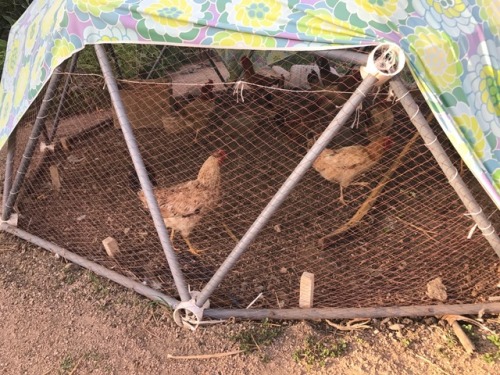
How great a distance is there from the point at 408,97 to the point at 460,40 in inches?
17.2

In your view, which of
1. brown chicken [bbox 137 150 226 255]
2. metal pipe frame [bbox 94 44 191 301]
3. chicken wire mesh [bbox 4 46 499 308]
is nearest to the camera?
metal pipe frame [bbox 94 44 191 301]

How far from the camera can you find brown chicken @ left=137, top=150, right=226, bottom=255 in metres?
2.98

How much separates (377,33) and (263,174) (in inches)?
82.8

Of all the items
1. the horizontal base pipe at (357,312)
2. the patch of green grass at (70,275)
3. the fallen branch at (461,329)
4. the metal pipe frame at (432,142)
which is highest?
the metal pipe frame at (432,142)

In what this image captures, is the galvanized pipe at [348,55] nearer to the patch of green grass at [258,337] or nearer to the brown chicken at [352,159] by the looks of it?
the brown chicken at [352,159]

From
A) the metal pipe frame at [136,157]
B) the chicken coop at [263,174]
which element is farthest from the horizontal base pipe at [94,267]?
the metal pipe frame at [136,157]

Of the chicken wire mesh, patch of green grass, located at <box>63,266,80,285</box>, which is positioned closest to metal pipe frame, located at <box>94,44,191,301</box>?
the chicken wire mesh

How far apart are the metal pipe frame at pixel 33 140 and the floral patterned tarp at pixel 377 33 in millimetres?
313

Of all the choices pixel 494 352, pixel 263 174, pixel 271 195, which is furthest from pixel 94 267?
pixel 494 352

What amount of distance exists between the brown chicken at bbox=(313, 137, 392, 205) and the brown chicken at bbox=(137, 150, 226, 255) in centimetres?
82

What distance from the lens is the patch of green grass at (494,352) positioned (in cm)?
224

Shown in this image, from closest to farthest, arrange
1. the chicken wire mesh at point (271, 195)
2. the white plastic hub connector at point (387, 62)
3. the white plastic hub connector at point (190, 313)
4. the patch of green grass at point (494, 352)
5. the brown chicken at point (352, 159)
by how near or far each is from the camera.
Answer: the white plastic hub connector at point (387, 62)
the patch of green grass at point (494, 352)
the white plastic hub connector at point (190, 313)
the chicken wire mesh at point (271, 195)
the brown chicken at point (352, 159)

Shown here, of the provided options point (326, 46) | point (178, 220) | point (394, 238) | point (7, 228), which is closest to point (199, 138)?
point (178, 220)

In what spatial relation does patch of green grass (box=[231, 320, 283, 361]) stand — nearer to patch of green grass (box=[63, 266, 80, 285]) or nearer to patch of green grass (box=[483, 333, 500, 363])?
patch of green grass (box=[483, 333, 500, 363])
